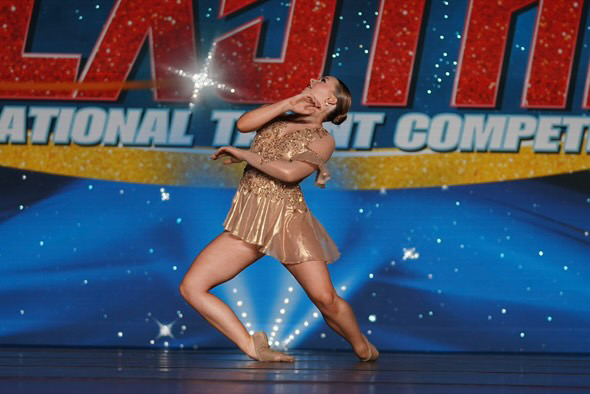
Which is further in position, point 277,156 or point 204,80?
point 204,80

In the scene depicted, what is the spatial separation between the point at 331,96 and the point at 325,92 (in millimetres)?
28

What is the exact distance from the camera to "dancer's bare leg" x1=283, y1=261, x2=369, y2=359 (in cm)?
387

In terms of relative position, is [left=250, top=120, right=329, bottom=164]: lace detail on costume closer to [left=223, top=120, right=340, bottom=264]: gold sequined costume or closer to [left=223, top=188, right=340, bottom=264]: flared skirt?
[left=223, top=120, right=340, bottom=264]: gold sequined costume

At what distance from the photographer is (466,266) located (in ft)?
16.7

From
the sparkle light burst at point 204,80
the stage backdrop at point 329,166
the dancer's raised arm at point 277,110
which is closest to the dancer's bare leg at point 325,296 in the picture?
the dancer's raised arm at point 277,110

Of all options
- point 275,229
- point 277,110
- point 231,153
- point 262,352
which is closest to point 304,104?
point 277,110

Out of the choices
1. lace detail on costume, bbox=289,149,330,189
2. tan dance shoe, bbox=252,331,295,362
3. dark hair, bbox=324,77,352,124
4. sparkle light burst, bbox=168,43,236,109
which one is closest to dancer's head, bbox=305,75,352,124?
dark hair, bbox=324,77,352,124

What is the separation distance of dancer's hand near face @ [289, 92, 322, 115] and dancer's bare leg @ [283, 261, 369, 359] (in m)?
0.57

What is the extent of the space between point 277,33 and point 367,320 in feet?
4.95

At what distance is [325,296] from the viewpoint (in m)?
3.86

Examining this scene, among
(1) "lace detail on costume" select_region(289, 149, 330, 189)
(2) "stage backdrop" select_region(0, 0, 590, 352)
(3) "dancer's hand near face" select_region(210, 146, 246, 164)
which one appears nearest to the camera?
(3) "dancer's hand near face" select_region(210, 146, 246, 164)

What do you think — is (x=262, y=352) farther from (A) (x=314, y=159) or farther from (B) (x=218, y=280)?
(A) (x=314, y=159)

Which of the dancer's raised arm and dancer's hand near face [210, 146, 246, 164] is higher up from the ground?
the dancer's raised arm

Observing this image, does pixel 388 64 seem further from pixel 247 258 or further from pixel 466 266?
pixel 247 258
